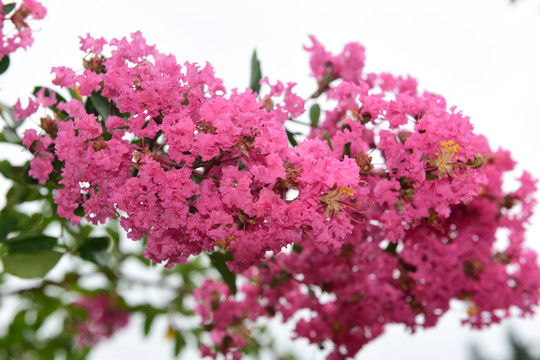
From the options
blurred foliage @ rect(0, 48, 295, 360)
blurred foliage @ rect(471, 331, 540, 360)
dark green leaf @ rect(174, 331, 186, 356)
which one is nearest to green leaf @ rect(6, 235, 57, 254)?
blurred foliage @ rect(0, 48, 295, 360)

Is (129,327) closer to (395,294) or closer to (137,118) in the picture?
(395,294)

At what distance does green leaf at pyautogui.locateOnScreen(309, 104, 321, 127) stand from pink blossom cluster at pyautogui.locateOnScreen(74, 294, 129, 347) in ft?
7.50

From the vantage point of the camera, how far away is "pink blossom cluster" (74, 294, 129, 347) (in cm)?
342

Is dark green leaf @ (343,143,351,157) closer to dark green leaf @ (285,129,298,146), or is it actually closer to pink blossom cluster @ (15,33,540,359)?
pink blossom cluster @ (15,33,540,359)

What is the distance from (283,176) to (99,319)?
2.87 meters

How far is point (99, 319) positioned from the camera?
348 centimetres

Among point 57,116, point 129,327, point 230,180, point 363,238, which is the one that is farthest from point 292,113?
point 129,327

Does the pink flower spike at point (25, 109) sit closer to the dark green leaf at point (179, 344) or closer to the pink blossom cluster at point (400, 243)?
the pink blossom cluster at point (400, 243)

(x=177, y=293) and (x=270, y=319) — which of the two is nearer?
(x=270, y=319)

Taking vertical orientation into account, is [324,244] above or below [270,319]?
above

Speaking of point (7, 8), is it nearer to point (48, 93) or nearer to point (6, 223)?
point (48, 93)

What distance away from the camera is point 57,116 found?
4.55 ft

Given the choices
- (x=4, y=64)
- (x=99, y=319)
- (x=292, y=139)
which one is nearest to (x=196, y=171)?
(x=292, y=139)

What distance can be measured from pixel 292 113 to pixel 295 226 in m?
0.46
